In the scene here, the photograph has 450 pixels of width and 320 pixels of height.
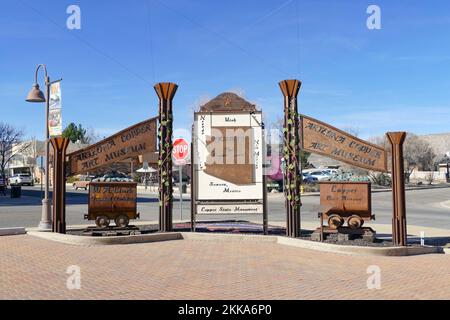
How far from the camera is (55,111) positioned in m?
15.1

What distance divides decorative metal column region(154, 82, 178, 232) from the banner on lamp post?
3417 millimetres

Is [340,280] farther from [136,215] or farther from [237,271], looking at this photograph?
[136,215]

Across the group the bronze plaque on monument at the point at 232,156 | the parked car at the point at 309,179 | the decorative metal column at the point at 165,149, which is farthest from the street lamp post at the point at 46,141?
the parked car at the point at 309,179

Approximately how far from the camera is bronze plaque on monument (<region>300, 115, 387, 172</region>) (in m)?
12.6

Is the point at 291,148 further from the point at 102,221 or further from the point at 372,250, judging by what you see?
the point at 102,221

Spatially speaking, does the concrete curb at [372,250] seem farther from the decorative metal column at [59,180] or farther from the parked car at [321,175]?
the parked car at [321,175]

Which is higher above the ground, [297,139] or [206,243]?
[297,139]

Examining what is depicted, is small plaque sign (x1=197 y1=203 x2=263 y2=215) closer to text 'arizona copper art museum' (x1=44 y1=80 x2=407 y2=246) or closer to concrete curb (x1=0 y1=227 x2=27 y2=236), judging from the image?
text 'arizona copper art museum' (x1=44 y1=80 x2=407 y2=246)

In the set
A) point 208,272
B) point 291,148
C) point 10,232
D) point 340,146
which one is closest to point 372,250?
point 340,146

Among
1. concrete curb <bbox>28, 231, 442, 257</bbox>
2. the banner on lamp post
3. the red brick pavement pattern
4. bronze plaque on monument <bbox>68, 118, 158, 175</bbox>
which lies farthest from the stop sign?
the red brick pavement pattern

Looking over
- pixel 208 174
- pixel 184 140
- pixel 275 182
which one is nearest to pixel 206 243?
A: pixel 208 174

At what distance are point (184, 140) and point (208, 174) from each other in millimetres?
5678

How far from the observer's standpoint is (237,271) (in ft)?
28.5

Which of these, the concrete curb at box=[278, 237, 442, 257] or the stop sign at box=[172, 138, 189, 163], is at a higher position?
the stop sign at box=[172, 138, 189, 163]
